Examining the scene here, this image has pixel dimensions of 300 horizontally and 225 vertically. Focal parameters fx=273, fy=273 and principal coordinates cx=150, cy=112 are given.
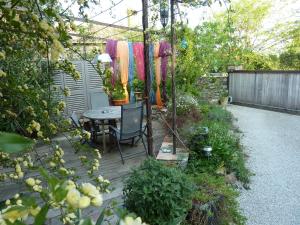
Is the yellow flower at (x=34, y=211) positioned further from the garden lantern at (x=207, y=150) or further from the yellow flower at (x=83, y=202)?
the garden lantern at (x=207, y=150)

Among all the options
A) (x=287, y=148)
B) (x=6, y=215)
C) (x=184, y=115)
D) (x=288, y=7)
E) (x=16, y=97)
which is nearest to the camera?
(x=6, y=215)

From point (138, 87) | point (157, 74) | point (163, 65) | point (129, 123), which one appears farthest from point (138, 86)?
point (129, 123)

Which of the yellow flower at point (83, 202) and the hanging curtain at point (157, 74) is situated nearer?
the yellow flower at point (83, 202)

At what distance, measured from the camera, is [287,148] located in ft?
16.5

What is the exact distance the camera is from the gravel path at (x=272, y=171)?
2.99 metres

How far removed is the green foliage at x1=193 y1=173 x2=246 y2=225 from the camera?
254 cm

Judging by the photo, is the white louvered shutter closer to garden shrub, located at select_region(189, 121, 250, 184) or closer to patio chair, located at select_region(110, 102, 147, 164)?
patio chair, located at select_region(110, 102, 147, 164)

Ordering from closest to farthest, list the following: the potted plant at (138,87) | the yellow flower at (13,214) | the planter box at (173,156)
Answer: the yellow flower at (13,214), the planter box at (173,156), the potted plant at (138,87)

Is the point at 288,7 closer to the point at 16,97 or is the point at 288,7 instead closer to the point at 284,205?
the point at 284,205

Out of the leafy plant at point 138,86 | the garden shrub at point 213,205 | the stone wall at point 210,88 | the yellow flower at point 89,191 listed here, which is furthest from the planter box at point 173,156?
the stone wall at point 210,88

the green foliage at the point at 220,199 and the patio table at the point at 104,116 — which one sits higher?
the patio table at the point at 104,116

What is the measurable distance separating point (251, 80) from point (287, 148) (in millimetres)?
5008

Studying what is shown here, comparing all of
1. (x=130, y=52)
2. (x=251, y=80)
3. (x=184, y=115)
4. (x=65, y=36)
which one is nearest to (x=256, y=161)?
(x=184, y=115)

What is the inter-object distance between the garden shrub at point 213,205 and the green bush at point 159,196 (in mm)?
260
